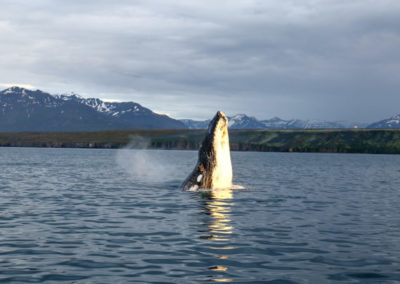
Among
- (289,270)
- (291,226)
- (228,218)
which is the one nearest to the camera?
(289,270)

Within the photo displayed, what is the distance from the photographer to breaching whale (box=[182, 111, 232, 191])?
80.0 feet

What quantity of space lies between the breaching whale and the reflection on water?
0.76m

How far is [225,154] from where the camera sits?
2478 cm

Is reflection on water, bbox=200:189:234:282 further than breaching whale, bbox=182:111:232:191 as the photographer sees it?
No

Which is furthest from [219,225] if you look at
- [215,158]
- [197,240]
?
[215,158]

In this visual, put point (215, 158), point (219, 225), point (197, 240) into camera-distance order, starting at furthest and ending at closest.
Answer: point (215, 158) → point (219, 225) → point (197, 240)

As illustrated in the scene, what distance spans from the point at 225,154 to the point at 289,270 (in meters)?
13.6

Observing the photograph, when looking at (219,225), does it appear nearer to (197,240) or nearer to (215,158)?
(197,240)

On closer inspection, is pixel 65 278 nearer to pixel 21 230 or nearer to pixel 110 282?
pixel 110 282

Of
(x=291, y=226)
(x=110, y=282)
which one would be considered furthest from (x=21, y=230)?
(x=291, y=226)

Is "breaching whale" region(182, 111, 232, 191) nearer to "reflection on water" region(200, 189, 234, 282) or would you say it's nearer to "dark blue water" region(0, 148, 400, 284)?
"reflection on water" region(200, 189, 234, 282)

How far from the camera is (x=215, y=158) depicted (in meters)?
24.7

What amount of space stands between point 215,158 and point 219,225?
7292mm

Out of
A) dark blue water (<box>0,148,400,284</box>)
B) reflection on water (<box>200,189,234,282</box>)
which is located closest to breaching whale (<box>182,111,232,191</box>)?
reflection on water (<box>200,189,234,282</box>)
